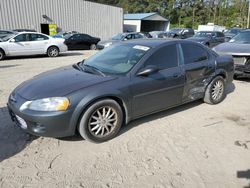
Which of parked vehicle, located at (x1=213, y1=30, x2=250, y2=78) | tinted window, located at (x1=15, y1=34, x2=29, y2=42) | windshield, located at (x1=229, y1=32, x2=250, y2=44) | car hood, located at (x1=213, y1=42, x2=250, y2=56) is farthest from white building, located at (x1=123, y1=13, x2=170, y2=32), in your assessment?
parked vehicle, located at (x1=213, y1=30, x2=250, y2=78)

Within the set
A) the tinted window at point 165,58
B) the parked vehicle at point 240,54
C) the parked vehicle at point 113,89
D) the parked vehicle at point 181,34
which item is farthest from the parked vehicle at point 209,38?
the tinted window at point 165,58

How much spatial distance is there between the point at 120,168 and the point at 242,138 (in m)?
2.14

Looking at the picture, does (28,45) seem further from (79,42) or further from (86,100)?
→ (86,100)

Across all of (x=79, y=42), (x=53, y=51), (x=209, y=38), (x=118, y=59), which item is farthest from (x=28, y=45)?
(x=209, y=38)

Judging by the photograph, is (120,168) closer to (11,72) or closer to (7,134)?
(7,134)

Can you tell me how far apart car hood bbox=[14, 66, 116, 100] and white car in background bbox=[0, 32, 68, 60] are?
8965 millimetres

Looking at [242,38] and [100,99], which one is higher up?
[242,38]

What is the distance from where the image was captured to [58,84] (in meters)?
3.61

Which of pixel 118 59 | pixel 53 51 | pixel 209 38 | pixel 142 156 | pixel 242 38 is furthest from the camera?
pixel 209 38

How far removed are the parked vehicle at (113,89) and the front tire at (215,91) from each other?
2.6 inches

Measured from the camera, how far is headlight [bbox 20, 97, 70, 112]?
3.26m

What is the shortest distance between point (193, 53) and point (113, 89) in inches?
83.5

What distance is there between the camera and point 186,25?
5825 cm

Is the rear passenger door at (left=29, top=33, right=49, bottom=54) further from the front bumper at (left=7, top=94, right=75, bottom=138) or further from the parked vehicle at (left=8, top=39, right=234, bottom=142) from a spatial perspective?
the front bumper at (left=7, top=94, right=75, bottom=138)
